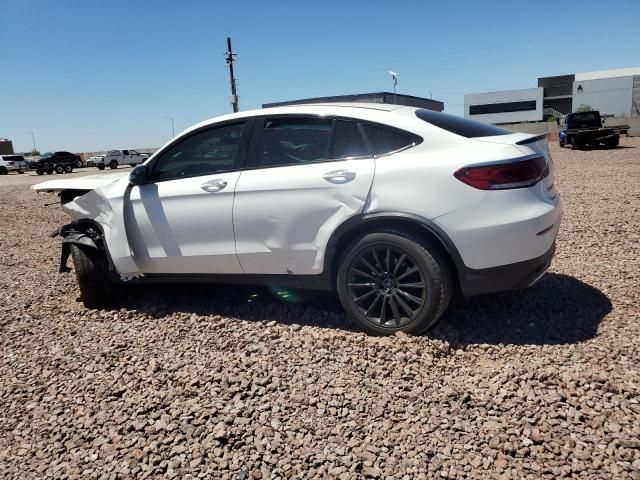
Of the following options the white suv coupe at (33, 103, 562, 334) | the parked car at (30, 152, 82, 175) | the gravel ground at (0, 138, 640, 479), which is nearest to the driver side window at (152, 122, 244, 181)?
the white suv coupe at (33, 103, 562, 334)

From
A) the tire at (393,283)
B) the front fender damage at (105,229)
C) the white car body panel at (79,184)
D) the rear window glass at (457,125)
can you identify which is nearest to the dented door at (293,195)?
the tire at (393,283)

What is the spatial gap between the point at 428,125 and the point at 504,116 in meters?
79.8

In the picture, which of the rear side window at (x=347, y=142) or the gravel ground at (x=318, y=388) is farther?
the rear side window at (x=347, y=142)

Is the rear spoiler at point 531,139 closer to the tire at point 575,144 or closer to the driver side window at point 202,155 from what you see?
the driver side window at point 202,155

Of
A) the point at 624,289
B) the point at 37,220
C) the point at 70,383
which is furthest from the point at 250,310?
the point at 37,220

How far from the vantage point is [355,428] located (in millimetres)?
2543

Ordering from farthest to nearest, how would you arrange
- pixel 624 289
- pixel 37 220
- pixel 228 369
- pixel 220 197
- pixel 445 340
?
pixel 37 220 → pixel 624 289 → pixel 220 197 → pixel 445 340 → pixel 228 369

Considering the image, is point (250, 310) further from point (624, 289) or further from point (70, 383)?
point (624, 289)

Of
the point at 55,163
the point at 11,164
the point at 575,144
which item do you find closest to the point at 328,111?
the point at 575,144

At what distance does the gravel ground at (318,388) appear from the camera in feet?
7.64

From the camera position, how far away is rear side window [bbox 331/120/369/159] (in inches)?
139

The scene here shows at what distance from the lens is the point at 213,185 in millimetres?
3902

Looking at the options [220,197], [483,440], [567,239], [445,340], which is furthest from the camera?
[567,239]

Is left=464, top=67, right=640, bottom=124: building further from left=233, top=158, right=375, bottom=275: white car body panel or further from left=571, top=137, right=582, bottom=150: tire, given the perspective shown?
left=233, top=158, right=375, bottom=275: white car body panel
